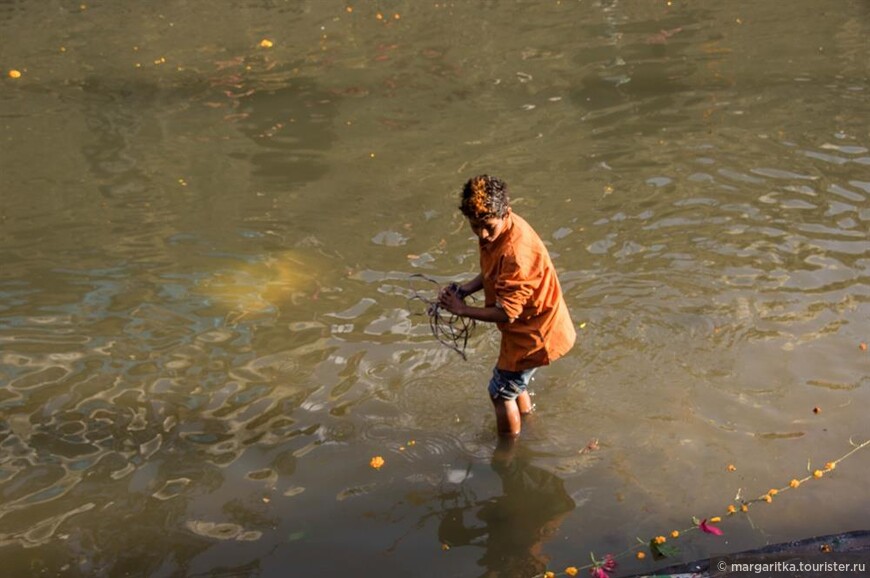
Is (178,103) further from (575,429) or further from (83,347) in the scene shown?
(575,429)

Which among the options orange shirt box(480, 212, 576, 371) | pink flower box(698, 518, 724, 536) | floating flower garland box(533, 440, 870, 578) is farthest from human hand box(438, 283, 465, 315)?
pink flower box(698, 518, 724, 536)

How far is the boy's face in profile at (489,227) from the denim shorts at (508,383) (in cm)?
79

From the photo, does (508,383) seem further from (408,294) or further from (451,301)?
(408,294)

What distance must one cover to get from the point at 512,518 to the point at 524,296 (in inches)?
46.5

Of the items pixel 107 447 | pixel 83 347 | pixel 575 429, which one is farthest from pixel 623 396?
pixel 83 347

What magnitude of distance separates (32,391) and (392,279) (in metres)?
2.54

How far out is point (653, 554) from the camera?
472 cm

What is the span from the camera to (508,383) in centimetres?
526

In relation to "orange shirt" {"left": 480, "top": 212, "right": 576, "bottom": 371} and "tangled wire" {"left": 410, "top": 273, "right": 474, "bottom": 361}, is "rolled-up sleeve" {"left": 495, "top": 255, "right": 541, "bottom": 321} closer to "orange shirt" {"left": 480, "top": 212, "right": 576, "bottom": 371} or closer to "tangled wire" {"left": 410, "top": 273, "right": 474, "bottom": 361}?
"orange shirt" {"left": 480, "top": 212, "right": 576, "bottom": 371}

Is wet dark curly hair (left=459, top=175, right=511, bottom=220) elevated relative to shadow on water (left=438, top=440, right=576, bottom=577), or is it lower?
elevated

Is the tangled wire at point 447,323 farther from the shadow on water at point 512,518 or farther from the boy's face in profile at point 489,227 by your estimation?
the shadow on water at point 512,518

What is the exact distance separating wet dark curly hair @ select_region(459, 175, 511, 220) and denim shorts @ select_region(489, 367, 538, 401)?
36.9 inches

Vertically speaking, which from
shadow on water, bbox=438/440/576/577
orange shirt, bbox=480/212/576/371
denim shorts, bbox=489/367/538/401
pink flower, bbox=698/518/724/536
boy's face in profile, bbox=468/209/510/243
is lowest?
shadow on water, bbox=438/440/576/577

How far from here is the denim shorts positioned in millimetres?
5207
